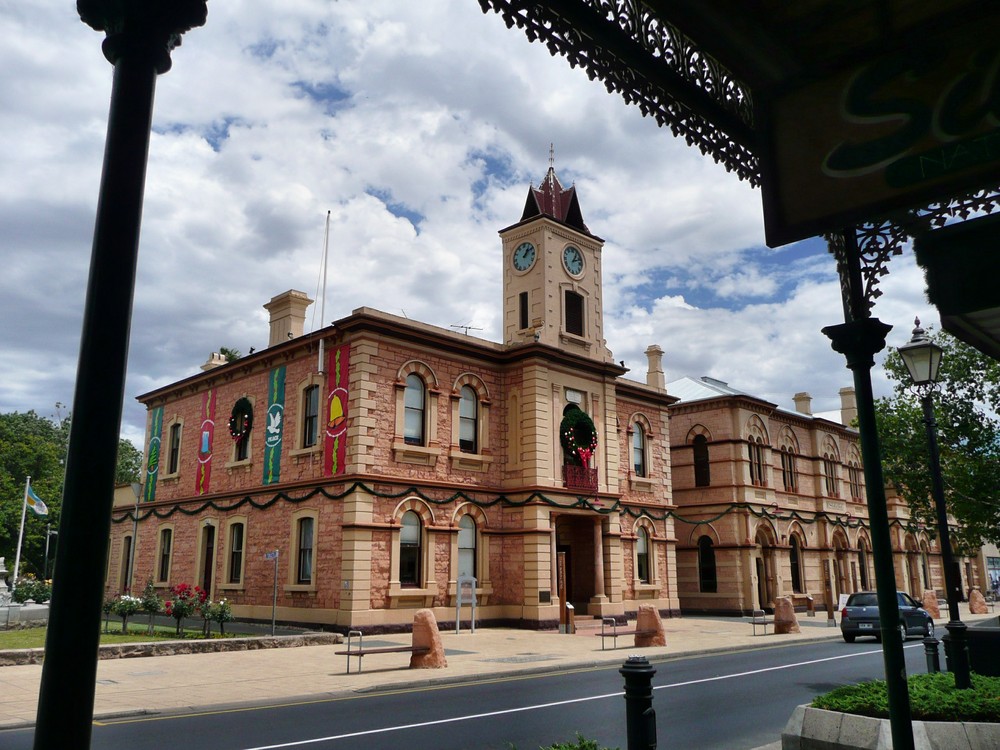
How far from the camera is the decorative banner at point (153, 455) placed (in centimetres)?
3441

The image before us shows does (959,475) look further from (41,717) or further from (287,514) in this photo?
(41,717)

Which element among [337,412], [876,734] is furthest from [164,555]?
[876,734]

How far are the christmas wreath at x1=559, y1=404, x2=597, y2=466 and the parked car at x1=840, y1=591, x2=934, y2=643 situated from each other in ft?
31.9

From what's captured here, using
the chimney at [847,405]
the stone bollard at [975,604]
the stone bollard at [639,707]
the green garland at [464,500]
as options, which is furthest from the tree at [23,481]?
the stone bollard at [639,707]

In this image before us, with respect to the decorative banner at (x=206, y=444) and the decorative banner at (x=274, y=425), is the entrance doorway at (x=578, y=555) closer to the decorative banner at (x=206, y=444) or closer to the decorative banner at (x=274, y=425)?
the decorative banner at (x=274, y=425)

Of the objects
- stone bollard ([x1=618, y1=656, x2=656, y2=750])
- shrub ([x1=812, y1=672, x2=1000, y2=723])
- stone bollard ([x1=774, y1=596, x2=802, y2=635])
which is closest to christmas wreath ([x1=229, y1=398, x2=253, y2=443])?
stone bollard ([x1=774, y1=596, x2=802, y2=635])

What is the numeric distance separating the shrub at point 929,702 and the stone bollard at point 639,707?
8.46 ft

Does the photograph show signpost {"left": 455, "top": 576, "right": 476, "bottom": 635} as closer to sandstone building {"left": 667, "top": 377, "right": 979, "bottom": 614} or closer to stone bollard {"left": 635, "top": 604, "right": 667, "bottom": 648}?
stone bollard {"left": 635, "top": 604, "right": 667, "bottom": 648}

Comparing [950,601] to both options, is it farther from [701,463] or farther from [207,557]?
[701,463]

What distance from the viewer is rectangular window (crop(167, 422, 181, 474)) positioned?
33.5 m

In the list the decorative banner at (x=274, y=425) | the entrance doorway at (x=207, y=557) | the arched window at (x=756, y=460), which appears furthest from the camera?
the arched window at (x=756, y=460)

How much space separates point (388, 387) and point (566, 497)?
7.54 metres

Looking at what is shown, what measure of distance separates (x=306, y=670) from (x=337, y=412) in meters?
10.3

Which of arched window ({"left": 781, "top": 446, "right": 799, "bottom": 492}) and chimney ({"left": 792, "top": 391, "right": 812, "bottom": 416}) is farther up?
chimney ({"left": 792, "top": 391, "right": 812, "bottom": 416})
